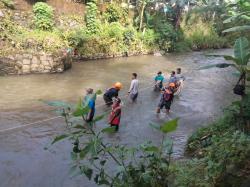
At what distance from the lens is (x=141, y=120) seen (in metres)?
13.1

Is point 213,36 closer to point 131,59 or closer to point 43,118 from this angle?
point 131,59

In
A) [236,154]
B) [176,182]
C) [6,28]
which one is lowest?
[176,182]

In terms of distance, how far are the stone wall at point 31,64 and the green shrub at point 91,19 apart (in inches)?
236

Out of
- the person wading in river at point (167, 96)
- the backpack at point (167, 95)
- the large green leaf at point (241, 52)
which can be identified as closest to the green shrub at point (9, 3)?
the person wading in river at point (167, 96)

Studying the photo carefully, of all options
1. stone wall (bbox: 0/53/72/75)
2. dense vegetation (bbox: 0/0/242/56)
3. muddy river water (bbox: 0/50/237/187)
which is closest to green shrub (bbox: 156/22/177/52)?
dense vegetation (bbox: 0/0/242/56)

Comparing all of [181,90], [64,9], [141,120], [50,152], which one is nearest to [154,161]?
[50,152]

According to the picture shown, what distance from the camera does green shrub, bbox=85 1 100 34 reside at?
25.3m

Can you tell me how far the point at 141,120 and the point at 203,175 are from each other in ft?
24.5

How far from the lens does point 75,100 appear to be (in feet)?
49.1

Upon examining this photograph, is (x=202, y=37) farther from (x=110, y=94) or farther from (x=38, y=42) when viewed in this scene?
(x=110, y=94)

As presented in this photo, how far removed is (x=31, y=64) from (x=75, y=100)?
203 inches

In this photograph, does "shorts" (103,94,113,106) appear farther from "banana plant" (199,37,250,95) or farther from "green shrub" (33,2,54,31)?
"green shrub" (33,2,54,31)

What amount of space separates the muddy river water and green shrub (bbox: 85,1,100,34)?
2.58 metres

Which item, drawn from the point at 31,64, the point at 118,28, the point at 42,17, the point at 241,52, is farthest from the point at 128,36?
the point at 241,52
